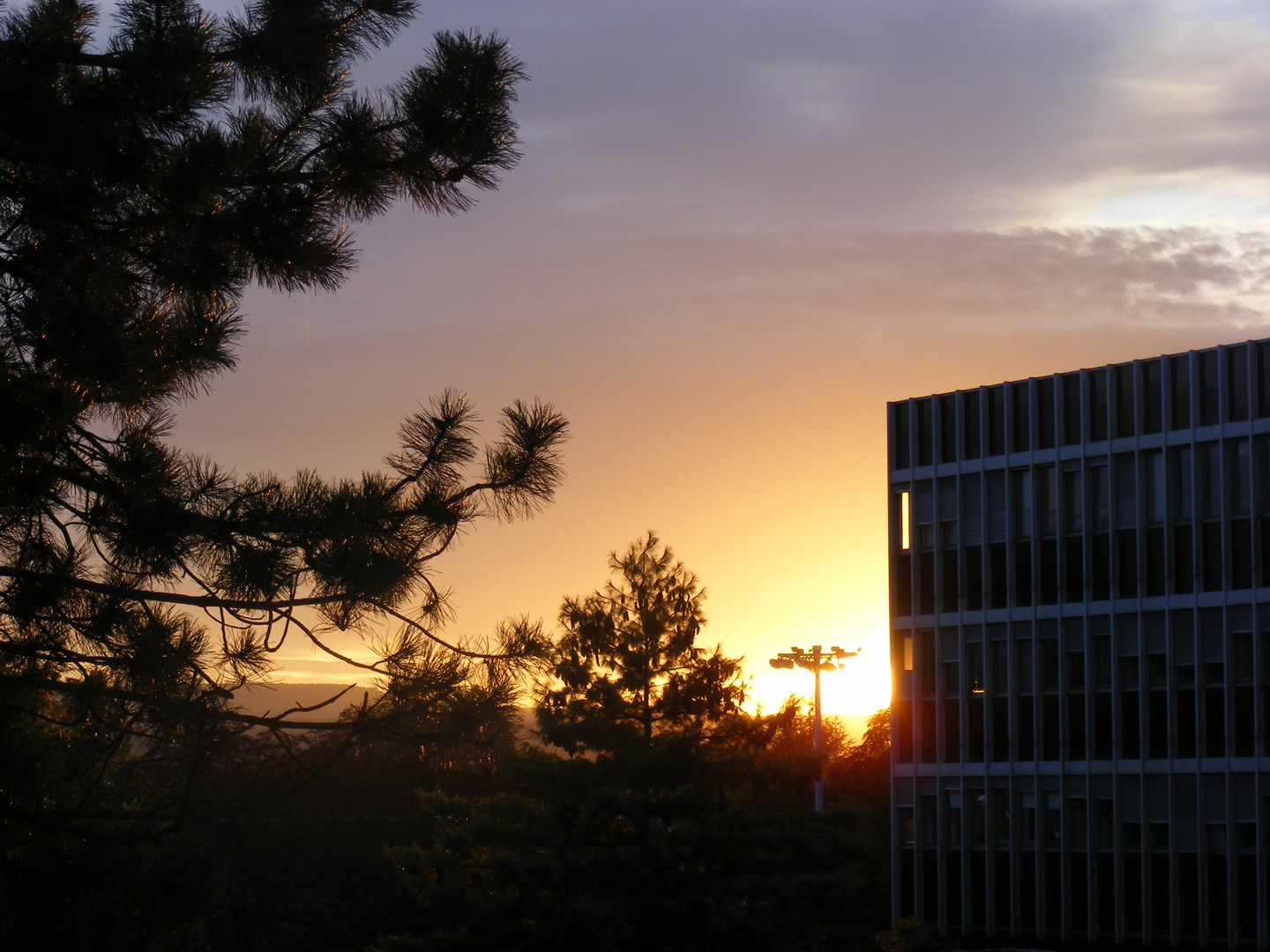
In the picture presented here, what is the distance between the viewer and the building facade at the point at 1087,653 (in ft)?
88.0

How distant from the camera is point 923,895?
103 ft

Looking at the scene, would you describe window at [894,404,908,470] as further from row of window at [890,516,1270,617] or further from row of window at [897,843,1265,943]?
row of window at [897,843,1265,943]

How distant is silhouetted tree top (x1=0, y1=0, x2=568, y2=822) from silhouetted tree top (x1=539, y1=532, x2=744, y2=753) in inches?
667

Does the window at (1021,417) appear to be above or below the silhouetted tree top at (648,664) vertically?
above

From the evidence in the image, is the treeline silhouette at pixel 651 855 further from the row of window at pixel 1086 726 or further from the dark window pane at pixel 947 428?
the dark window pane at pixel 947 428

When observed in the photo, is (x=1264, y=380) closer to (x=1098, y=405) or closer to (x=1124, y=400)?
(x=1124, y=400)

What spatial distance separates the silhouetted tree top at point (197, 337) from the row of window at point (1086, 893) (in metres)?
23.1

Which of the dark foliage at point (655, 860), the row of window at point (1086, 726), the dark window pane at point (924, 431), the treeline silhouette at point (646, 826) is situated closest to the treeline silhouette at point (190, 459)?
the treeline silhouette at point (646, 826)

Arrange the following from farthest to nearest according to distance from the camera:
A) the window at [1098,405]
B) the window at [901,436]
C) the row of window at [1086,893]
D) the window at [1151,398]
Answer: the window at [901,436] → the window at [1098,405] → the window at [1151,398] → the row of window at [1086,893]

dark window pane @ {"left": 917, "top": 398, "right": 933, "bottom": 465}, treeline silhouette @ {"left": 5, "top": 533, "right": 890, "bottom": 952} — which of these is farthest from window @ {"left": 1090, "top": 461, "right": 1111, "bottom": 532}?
treeline silhouette @ {"left": 5, "top": 533, "right": 890, "bottom": 952}

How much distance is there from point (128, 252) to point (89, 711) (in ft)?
8.13

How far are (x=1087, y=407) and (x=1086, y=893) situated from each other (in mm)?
10233

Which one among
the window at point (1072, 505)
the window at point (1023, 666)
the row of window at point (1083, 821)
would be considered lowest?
the row of window at point (1083, 821)

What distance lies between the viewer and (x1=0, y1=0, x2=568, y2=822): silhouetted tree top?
699 cm
